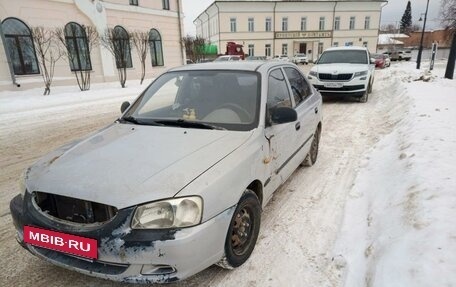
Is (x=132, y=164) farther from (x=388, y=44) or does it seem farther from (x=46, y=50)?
(x=388, y=44)

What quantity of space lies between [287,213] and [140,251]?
203 cm

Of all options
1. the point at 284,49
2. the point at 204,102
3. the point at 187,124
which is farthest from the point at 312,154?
the point at 284,49

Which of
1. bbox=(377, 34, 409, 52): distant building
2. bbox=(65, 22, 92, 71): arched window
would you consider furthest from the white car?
bbox=(377, 34, 409, 52): distant building

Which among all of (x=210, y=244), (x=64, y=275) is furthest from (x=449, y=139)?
(x=64, y=275)

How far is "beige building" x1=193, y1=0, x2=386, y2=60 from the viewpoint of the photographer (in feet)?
170

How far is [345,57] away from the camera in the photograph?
1178 centimetres

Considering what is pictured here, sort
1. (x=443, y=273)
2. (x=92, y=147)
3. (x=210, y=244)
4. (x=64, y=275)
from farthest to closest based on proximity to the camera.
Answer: (x=92, y=147), (x=64, y=275), (x=210, y=244), (x=443, y=273)

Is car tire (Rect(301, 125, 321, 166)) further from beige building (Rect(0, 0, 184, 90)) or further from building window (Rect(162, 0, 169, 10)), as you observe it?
building window (Rect(162, 0, 169, 10))

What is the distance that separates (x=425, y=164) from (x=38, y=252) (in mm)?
4051

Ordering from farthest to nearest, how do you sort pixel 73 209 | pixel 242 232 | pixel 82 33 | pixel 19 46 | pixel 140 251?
1. pixel 82 33
2. pixel 19 46
3. pixel 242 232
4. pixel 73 209
5. pixel 140 251

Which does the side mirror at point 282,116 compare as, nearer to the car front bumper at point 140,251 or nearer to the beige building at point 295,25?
the car front bumper at point 140,251

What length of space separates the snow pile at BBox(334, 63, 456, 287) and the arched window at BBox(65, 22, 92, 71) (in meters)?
17.6

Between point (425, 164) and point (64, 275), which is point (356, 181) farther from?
point (64, 275)

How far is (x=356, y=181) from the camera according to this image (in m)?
4.50
